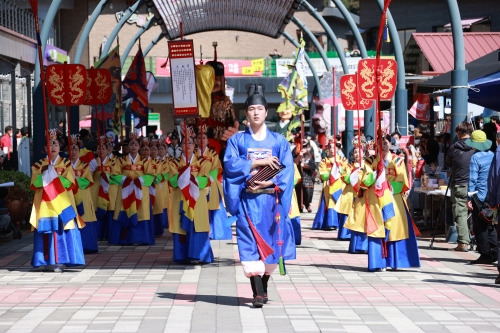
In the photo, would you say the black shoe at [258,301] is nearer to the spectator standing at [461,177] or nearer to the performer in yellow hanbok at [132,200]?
the spectator standing at [461,177]

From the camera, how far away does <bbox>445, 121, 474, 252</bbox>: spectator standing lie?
50.3 feet

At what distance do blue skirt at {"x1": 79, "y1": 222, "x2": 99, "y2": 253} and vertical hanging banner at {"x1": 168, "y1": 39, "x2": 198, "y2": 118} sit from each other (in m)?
2.28

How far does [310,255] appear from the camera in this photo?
15250 mm

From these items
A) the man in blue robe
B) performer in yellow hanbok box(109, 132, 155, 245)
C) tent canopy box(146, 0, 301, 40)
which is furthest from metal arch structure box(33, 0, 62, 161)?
the man in blue robe

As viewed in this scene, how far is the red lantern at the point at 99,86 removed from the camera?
19.3m

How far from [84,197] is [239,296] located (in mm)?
4859

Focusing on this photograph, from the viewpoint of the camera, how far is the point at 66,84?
16391 millimetres

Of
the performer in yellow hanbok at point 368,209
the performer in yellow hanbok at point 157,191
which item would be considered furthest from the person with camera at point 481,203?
the performer in yellow hanbok at point 157,191

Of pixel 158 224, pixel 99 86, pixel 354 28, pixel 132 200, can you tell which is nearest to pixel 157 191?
pixel 158 224

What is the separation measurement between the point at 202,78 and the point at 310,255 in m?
3.13

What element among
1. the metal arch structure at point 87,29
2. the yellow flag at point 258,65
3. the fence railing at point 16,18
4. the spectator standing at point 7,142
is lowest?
the spectator standing at point 7,142

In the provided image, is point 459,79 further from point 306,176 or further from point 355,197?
point 306,176

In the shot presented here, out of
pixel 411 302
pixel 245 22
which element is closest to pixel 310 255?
pixel 411 302

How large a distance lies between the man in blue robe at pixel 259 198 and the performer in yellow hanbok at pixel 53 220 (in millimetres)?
3407
